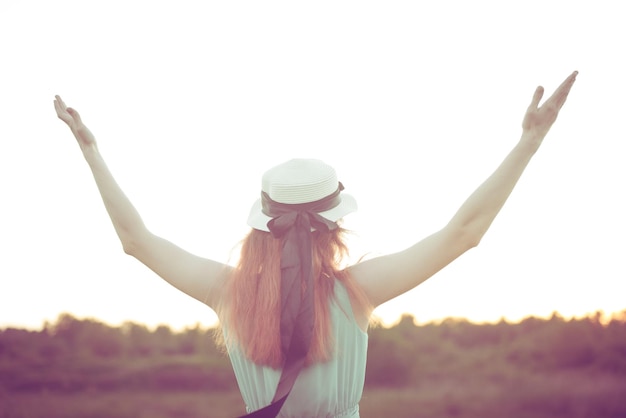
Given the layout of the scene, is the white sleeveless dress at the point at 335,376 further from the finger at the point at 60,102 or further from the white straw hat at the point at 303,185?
the finger at the point at 60,102

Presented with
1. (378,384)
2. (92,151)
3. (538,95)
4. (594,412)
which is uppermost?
(378,384)

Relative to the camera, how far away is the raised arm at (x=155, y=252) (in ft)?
8.09

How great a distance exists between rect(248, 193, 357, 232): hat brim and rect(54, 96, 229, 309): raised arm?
176 millimetres

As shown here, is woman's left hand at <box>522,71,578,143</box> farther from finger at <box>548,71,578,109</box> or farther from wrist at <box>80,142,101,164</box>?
wrist at <box>80,142,101,164</box>

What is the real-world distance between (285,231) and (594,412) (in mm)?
23062

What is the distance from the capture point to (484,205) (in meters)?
2.21

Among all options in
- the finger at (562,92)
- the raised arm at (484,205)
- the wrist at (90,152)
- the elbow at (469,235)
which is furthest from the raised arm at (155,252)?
the finger at (562,92)

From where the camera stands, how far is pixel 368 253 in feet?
8.00

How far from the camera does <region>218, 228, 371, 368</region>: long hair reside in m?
2.38

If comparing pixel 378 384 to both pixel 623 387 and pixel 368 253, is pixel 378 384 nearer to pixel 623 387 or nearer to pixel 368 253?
pixel 623 387

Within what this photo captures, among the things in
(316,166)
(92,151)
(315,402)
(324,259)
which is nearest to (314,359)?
(315,402)

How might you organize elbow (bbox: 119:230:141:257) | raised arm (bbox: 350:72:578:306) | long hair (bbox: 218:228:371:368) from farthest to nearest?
elbow (bbox: 119:230:141:257), long hair (bbox: 218:228:371:368), raised arm (bbox: 350:72:578:306)

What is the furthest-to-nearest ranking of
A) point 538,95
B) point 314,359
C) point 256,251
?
point 256,251
point 314,359
point 538,95

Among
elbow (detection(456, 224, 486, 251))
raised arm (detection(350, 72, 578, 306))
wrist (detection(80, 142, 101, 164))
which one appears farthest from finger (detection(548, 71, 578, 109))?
wrist (detection(80, 142, 101, 164))
